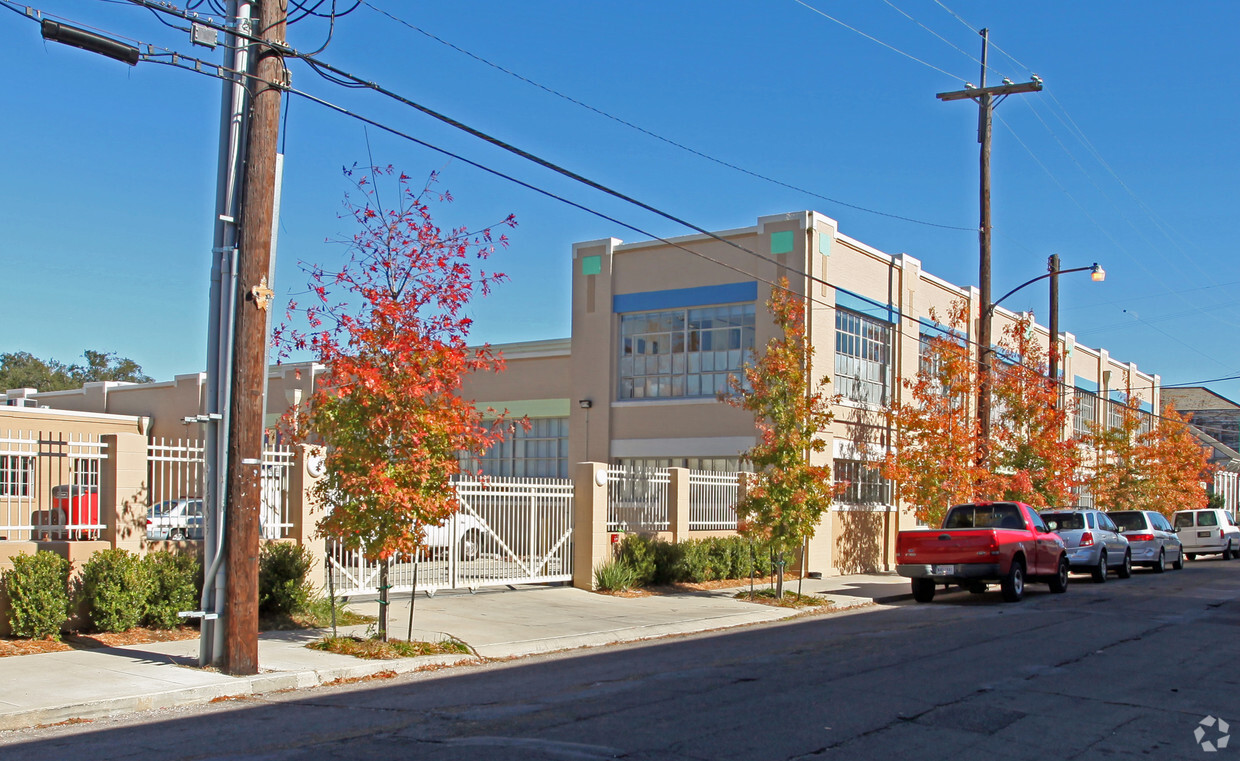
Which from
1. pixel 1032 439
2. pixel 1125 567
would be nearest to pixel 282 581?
pixel 1125 567

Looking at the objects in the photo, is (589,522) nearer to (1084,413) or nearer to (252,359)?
(252,359)

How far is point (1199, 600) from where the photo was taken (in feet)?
68.6

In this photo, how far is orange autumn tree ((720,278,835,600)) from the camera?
19.3 metres

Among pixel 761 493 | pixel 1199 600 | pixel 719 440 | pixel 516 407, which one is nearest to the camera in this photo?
pixel 761 493

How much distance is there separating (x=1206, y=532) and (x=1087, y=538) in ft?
57.4

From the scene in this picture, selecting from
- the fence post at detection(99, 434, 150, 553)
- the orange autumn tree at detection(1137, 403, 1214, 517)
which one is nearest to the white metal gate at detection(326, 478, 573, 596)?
the fence post at detection(99, 434, 150, 553)

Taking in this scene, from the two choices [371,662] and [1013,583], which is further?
[1013,583]

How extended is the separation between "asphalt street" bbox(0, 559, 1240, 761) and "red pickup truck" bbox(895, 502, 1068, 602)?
186 inches

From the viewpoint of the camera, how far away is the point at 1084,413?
46625 mm

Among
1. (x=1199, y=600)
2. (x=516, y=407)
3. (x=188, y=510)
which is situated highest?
(x=516, y=407)

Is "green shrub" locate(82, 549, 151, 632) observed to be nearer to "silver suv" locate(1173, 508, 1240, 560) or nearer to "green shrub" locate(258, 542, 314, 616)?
"green shrub" locate(258, 542, 314, 616)

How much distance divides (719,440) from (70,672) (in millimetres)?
17151

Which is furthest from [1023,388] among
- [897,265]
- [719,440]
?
[719,440]

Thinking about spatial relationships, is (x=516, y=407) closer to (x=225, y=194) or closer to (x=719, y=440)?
(x=719, y=440)
